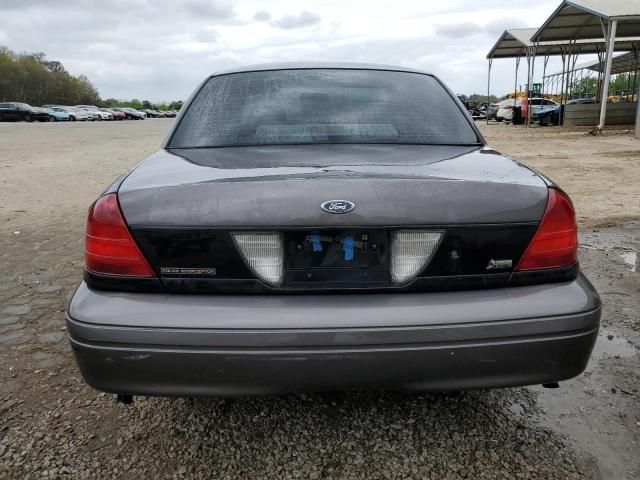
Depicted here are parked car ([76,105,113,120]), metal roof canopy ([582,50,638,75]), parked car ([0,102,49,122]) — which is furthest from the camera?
parked car ([76,105,113,120])

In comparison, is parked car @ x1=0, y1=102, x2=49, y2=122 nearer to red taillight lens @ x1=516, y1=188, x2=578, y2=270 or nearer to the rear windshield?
the rear windshield

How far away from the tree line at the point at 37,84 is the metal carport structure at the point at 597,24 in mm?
80058

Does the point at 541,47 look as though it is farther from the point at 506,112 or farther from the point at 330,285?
the point at 330,285

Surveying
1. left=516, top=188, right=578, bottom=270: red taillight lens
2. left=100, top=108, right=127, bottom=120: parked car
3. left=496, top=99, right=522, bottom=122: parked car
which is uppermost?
left=516, top=188, right=578, bottom=270: red taillight lens

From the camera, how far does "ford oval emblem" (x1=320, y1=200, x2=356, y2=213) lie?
172 centimetres

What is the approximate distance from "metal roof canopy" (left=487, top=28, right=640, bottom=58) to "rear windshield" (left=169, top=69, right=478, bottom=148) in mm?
26504

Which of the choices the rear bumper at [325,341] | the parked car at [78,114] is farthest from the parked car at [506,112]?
the parked car at [78,114]

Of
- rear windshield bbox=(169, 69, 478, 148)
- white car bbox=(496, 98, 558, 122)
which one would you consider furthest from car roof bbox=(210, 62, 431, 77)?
white car bbox=(496, 98, 558, 122)

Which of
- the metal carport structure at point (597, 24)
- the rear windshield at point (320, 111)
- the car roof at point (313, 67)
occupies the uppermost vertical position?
the metal carport structure at point (597, 24)

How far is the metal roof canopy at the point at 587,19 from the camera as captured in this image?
18377mm

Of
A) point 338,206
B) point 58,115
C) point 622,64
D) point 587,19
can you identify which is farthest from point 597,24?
point 58,115

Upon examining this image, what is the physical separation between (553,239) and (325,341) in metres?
0.84

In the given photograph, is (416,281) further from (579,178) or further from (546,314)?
(579,178)

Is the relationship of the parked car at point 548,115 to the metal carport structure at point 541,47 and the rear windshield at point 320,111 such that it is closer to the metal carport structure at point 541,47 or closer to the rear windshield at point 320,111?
the metal carport structure at point 541,47
